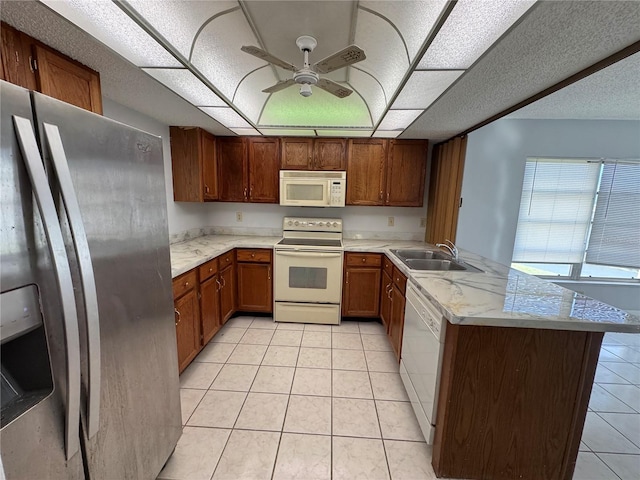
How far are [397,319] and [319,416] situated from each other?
999 millimetres

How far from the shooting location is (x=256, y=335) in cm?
280

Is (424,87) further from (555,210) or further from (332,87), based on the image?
(555,210)

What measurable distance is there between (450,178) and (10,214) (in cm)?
310

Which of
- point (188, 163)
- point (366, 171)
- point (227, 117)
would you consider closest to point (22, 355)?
point (227, 117)

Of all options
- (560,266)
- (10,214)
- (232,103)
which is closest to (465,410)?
(10,214)

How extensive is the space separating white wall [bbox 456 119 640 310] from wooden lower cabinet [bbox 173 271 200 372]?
10.0ft

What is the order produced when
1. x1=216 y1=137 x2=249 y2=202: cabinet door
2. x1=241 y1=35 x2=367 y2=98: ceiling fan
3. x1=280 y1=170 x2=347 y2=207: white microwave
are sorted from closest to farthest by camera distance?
x1=241 y1=35 x2=367 y2=98: ceiling fan < x1=280 y1=170 x2=347 y2=207: white microwave < x1=216 y1=137 x2=249 y2=202: cabinet door

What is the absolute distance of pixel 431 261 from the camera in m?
2.50

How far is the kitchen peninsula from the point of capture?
4.12 ft

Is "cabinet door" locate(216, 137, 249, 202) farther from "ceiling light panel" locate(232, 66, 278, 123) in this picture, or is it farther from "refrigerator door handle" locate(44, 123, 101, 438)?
"refrigerator door handle" locate(44, 123, 101, 438)

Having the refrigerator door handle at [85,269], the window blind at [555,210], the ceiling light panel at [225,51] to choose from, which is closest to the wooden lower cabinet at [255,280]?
the ceiling light panel at [225,51]

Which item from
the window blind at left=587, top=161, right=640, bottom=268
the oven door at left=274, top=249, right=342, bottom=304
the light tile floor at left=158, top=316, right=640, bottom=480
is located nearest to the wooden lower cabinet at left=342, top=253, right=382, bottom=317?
the oven door at left=274, top=249, right=342, bottom=304

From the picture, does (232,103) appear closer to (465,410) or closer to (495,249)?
(465,410)

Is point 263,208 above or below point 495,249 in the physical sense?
above
